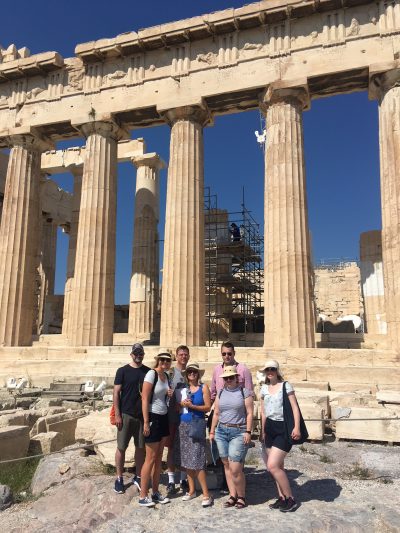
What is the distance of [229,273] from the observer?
2455 cm

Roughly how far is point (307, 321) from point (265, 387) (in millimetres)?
9339

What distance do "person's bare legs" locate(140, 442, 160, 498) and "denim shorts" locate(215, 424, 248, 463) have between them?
70cm

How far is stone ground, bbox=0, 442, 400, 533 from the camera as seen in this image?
14.4 ft

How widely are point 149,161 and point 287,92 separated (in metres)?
10.5

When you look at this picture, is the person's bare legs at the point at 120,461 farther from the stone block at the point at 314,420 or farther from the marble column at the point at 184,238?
the marble column at the point at 184,238

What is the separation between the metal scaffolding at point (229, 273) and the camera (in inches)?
918

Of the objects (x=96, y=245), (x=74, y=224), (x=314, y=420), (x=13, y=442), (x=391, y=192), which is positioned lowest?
(x=13, y=442)

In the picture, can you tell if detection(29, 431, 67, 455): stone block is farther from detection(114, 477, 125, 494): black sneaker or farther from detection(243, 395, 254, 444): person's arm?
detection(243, 395, 254, 444): person's arm

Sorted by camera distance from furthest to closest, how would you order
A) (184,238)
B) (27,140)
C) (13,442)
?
(27,140)
(184,238)
(13,442)

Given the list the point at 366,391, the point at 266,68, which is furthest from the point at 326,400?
the point at 266,68

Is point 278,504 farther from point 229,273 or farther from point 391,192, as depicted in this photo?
point 229,273

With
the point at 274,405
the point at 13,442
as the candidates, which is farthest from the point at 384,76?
the point at 13,442

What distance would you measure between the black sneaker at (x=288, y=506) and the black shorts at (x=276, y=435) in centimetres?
50

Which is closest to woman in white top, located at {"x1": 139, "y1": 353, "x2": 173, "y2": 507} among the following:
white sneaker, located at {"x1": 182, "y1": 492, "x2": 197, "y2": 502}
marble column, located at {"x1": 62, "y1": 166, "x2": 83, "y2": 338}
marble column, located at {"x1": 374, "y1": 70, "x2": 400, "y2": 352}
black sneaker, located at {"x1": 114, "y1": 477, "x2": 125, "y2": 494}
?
white sneaker, located at {"x1": 182, "y1": 492, "x2": 197, "y2": 502}
